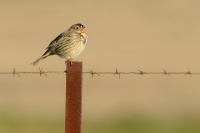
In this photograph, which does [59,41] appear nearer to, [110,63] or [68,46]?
[68,46]

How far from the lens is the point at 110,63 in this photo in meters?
26.2

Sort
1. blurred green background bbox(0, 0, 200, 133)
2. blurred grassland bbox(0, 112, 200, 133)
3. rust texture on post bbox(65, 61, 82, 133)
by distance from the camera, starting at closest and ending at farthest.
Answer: rust texture on post bbox(65, 61, 82, 133)
blurred grassland bbox(0, 112, 200, 133)
blurred green background bbox(0, 0, 200, 133)

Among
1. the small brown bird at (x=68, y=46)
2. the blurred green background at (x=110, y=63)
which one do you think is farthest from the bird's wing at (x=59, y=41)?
the blurred green background at (x=110, y=63)

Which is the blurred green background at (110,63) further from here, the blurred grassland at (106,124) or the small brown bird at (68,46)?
the small brown bird at (68,46)

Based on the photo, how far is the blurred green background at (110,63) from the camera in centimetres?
1664

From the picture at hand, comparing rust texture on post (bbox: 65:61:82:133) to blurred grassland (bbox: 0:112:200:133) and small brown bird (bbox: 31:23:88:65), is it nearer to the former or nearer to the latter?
small brown bird (bbox: 31:23:88:65)

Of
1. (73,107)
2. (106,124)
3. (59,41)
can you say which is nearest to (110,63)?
(106,124)

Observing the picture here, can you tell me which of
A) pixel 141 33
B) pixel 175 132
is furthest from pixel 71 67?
pixel 141 33

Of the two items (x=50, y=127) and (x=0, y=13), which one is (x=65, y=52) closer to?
(x=50, y=127)

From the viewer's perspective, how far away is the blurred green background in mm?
16641

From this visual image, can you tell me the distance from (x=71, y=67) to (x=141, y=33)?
82.1ft

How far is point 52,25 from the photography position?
108 ft

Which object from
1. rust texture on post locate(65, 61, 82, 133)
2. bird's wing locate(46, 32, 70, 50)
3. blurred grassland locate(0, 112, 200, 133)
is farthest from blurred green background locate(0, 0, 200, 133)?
rust texture on post locate(65, 61, 82, 133)

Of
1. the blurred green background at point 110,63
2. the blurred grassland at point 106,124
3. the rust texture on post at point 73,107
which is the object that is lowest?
the rust texture on post at point 73,107
